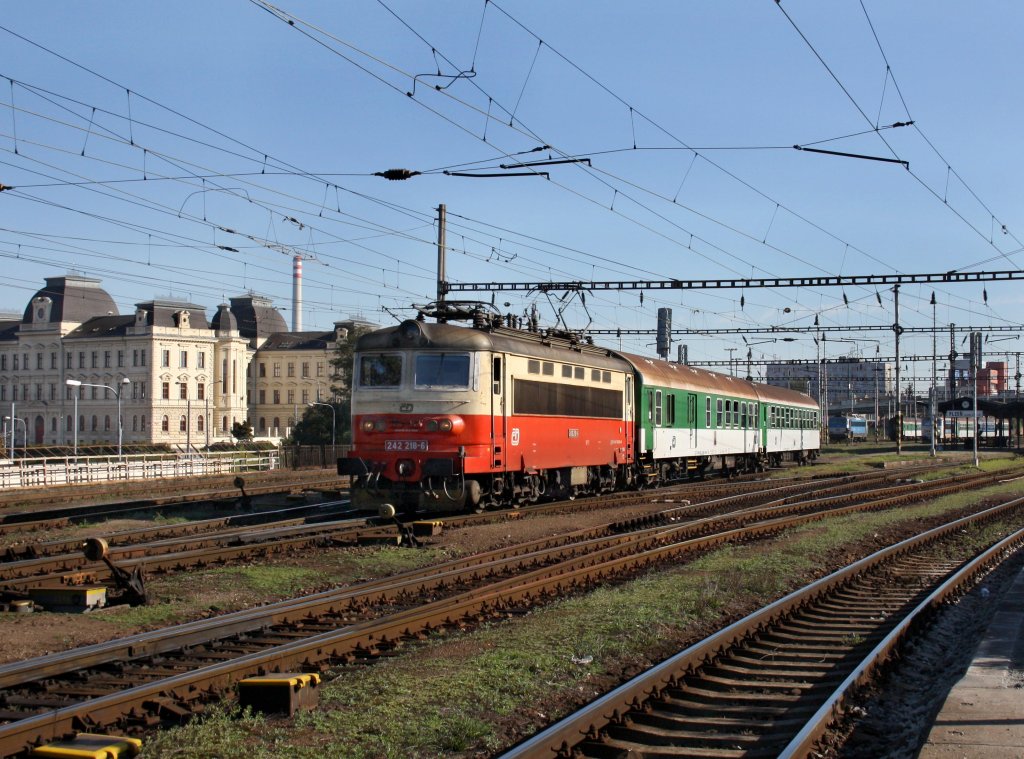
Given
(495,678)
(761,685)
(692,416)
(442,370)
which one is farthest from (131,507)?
(761,685)

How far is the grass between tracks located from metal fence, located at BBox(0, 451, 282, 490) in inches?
1007

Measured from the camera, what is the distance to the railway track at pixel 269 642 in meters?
7.42

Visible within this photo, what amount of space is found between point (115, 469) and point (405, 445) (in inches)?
849

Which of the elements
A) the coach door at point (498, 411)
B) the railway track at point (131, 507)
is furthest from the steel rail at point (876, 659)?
the railway track at point (131, 507)

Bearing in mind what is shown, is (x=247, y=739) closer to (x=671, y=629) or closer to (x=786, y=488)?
(x=671, y=629)

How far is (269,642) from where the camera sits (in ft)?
31.7

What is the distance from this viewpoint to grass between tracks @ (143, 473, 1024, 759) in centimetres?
674

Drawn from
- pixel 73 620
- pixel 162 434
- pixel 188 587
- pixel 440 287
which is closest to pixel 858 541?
pixel 188 587

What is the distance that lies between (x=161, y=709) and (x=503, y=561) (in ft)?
24.4

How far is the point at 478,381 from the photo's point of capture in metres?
19.3

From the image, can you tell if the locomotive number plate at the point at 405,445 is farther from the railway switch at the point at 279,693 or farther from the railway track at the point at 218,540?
the railway switch at the point at 279,693

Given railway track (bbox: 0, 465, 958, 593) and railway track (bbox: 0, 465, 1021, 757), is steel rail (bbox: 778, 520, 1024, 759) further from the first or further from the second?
railway track (bbox: 0, 465, 958, 593)

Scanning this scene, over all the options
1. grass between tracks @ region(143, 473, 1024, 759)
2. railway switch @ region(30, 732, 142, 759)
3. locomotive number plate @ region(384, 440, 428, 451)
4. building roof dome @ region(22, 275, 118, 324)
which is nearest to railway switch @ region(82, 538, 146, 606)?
grass between tracks @ region(143, 473, 1024, 759)

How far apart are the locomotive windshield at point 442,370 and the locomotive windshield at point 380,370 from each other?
466 mm
